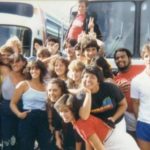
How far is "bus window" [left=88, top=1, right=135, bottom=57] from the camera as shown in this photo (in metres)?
8.69

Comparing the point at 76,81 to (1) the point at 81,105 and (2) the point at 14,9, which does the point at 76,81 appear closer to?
(1) the point at 81,105

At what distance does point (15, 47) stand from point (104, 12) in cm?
223

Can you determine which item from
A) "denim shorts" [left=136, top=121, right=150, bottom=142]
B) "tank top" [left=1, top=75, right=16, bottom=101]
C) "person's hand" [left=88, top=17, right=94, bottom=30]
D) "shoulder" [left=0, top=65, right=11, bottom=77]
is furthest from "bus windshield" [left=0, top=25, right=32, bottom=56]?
"denim shorts" [left=136, top=121, right=150, bottom=142]

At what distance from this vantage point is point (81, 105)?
205 inches

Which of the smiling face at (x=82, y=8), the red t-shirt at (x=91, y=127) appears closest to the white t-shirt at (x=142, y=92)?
the red t-shirt at (x=91, y=127)

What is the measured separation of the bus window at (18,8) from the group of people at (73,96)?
17.0ft

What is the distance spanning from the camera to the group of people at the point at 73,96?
5438 millimetres

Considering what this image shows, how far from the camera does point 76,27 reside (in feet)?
27.0

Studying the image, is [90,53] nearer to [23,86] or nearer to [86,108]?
[23,86]

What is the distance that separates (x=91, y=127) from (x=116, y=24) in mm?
3898

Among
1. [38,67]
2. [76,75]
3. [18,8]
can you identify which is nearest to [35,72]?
[38,67]

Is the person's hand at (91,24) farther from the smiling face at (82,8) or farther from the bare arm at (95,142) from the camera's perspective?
the bare arm at (95,142)

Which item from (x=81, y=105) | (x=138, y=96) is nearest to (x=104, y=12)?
(x=138, y=96)

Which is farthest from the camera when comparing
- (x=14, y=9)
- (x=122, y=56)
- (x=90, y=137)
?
(x=14, y=9)
